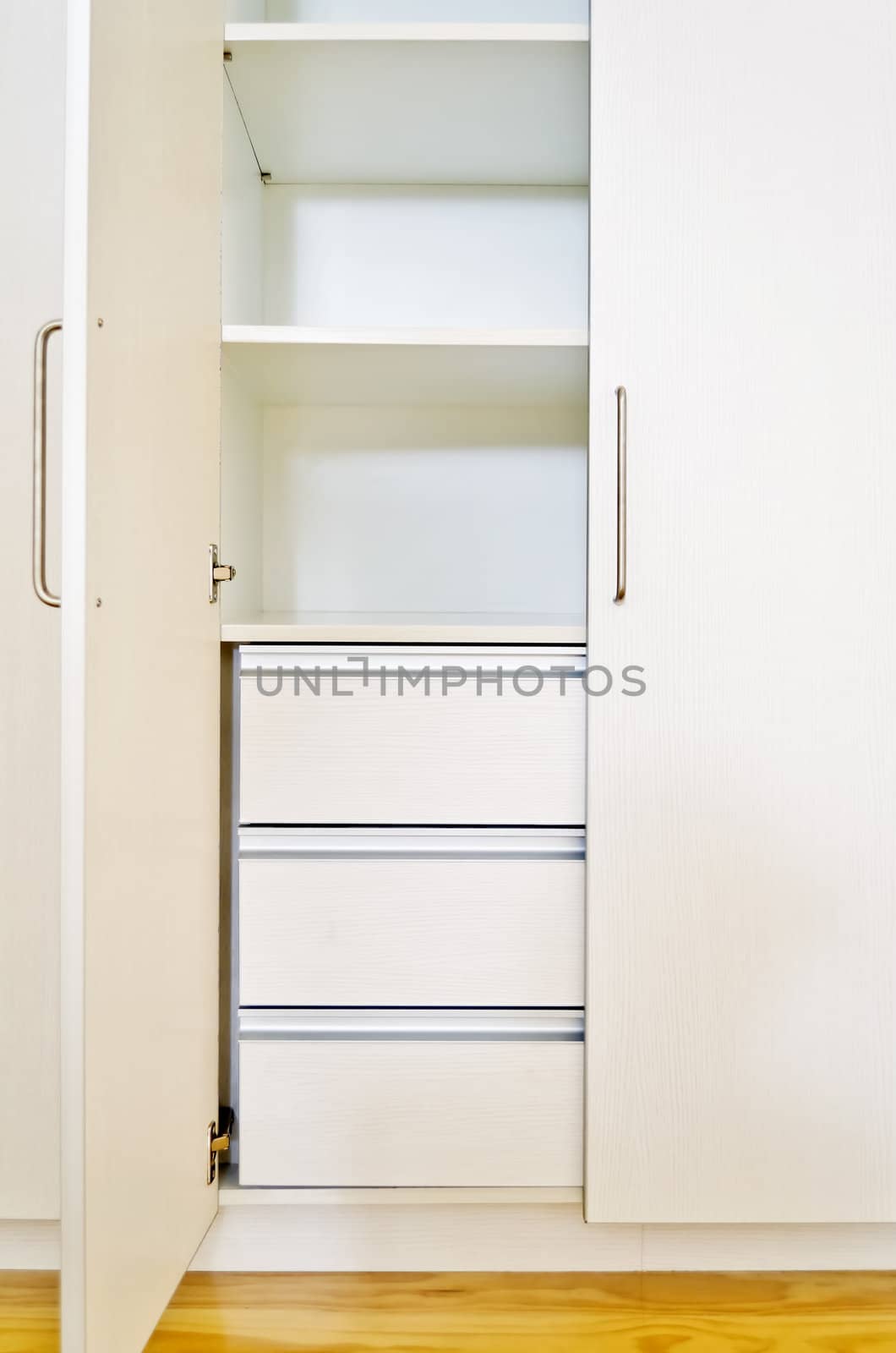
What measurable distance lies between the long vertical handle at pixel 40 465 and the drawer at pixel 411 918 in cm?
38

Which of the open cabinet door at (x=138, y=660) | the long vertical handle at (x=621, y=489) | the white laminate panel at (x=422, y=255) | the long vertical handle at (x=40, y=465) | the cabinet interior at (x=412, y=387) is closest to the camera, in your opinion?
the open cabinet door at (x=138, y=660)

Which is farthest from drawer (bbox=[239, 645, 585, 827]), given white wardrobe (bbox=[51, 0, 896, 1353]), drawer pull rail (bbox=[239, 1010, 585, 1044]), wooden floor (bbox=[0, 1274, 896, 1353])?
wooden floor (bbox=[0, 1274, 896, 1353])

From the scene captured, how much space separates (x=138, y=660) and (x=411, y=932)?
48cm

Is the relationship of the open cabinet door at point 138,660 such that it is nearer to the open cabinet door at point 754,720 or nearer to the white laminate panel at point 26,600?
the white laminate panel at point 26,600

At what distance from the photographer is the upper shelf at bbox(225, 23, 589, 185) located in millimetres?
1011

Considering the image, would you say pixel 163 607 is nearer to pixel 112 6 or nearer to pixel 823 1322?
pixel 112 6

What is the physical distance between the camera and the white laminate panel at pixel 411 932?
1.03 meters

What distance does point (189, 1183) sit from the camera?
94 centimetres

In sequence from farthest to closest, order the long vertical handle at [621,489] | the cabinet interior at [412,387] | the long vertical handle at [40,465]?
the cabinet interior at [412,387], the long vertical handle at [621,489], the long vertical handle at [40,465]

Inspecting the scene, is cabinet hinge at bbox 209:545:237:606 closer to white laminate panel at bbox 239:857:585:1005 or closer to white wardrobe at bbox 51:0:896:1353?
white wardrobe at bbox 51:0:896:1353

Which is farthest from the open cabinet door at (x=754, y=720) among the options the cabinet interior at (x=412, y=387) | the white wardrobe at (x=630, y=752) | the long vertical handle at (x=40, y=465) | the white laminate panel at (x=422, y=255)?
the long vertical handle at (x=40, y=465)

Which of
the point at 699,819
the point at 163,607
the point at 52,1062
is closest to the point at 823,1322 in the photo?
the point at 699,819

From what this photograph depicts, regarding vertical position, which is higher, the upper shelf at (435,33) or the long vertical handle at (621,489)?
the upper shelf at (435,33)

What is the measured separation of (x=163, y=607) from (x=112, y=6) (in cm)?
53
